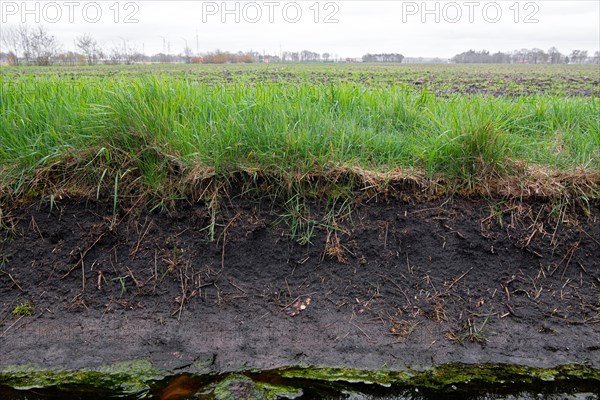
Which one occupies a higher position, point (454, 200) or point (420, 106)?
point (420, 106)

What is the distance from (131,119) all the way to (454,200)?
95.9 inches

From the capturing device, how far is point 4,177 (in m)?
3.28

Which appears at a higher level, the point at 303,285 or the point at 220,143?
→ the point at 220,143

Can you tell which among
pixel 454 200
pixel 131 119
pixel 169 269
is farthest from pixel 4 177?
pixel 454 200

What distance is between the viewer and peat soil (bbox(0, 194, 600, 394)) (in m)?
2.68

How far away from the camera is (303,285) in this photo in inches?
120

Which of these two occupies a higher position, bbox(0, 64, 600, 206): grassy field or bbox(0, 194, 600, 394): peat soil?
bbox(0, 64, 600, 206): grassy field

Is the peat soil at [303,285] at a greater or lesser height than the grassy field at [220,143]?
lesser

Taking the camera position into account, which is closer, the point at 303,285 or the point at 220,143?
the point at 303,285

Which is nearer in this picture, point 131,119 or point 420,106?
point 131,119

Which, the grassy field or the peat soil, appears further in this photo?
the grassy field

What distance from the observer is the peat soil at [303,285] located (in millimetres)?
2678

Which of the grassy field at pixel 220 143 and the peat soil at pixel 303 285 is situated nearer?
the peat soil at pixel 303 285

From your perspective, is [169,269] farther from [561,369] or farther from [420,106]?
[420,106]
